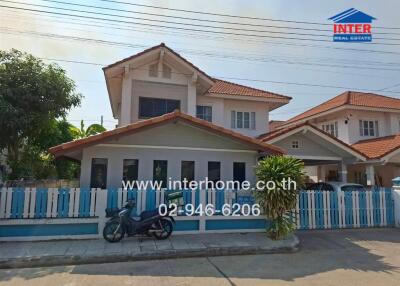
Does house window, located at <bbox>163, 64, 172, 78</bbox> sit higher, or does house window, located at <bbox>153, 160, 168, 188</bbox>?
house window, located at <bbox>163, 64, 172, 78</bbox>

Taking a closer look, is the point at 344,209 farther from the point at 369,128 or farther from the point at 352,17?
the point at 369,128

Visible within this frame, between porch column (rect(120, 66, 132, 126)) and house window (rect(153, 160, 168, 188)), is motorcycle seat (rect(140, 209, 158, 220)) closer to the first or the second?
house window (rect(153, 160, 168, 188))

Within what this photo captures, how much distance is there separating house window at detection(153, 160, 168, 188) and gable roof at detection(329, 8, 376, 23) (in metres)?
7.92

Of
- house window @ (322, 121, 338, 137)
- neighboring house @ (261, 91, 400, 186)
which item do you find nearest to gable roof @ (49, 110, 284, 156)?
neighboring house @ (261, 91, 400, 186)

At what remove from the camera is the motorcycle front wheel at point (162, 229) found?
8328mm

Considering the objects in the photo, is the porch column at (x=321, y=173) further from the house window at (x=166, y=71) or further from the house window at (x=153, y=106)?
the house window at (x=166, y=71)

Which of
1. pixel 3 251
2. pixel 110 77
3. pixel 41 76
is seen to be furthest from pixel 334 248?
pixel 41 76

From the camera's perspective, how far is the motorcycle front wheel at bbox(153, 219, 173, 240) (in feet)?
27.3

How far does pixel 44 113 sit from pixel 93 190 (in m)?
6.18

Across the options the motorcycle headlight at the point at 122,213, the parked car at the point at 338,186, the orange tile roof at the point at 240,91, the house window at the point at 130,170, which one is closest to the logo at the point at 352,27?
the orange tile roof at the point at 240,91

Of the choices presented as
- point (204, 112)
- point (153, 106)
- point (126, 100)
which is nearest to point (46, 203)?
→ point (126, 100)

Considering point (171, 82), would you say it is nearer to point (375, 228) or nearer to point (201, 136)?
point (201, 136)

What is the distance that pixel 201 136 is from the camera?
10883mm

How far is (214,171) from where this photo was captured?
439 inches
